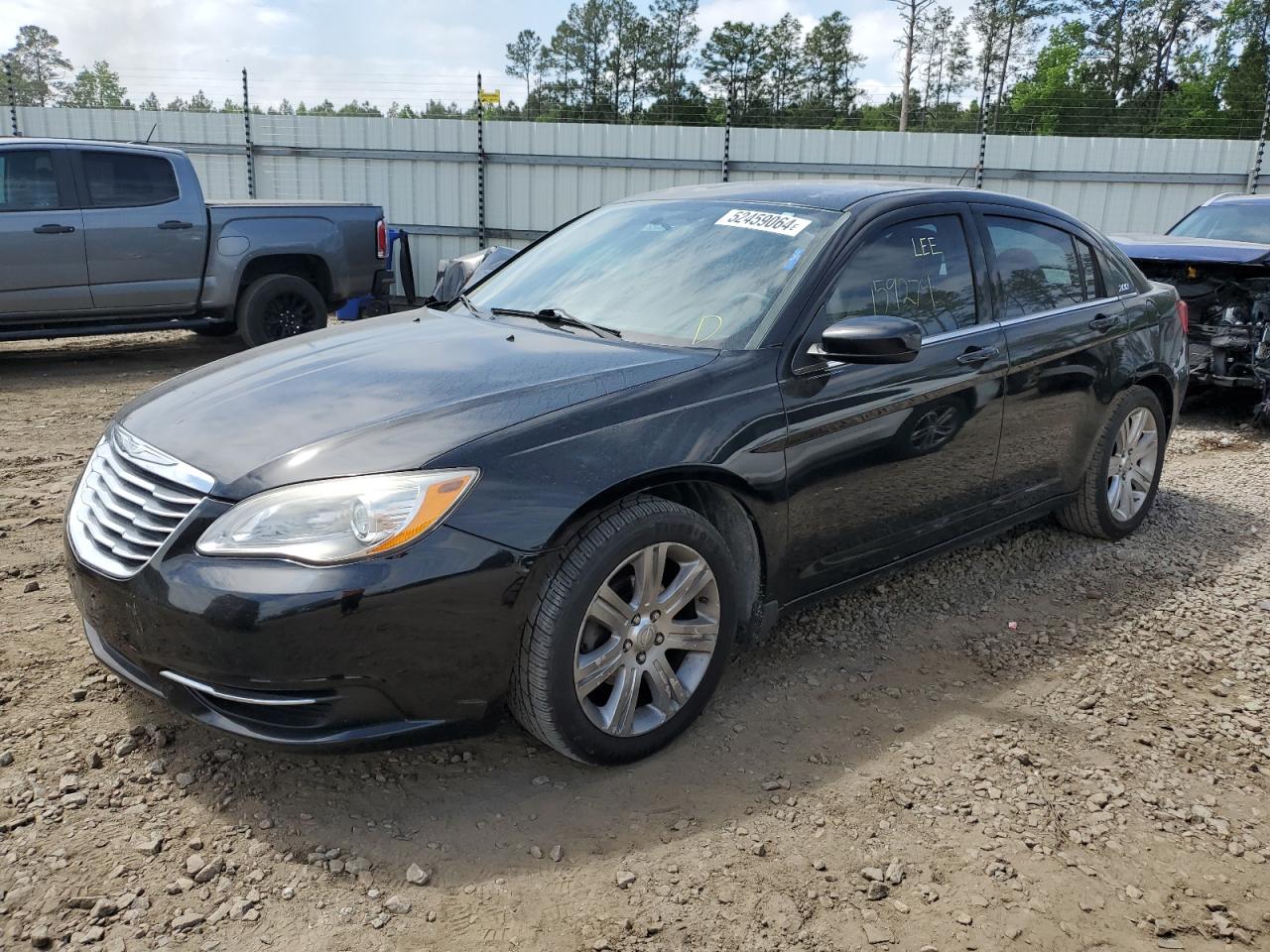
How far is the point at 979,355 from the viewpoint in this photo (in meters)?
3.80

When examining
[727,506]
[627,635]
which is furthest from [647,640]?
[727,506]

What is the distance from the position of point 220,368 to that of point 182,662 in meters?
1.25

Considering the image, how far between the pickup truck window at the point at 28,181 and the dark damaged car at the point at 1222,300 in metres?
8.45

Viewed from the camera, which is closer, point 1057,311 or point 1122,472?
point 1057,311

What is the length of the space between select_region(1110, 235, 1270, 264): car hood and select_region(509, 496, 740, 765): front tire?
5321mm

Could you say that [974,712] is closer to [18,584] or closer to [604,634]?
[604,634]

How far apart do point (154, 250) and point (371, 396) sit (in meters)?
7.03

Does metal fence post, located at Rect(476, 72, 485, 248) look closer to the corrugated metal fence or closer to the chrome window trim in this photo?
the corrugated metal fence

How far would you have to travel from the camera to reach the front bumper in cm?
240

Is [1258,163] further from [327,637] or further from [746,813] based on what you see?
[327,637]

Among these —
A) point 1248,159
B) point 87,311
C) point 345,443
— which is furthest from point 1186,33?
point 345,443

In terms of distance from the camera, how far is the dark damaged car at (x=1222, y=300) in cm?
709

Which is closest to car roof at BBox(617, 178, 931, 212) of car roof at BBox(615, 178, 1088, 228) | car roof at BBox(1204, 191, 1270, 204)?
car roof at BBox(615, 178, 1088, 228)

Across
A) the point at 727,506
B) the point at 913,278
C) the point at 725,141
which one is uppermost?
the point at 725,141
